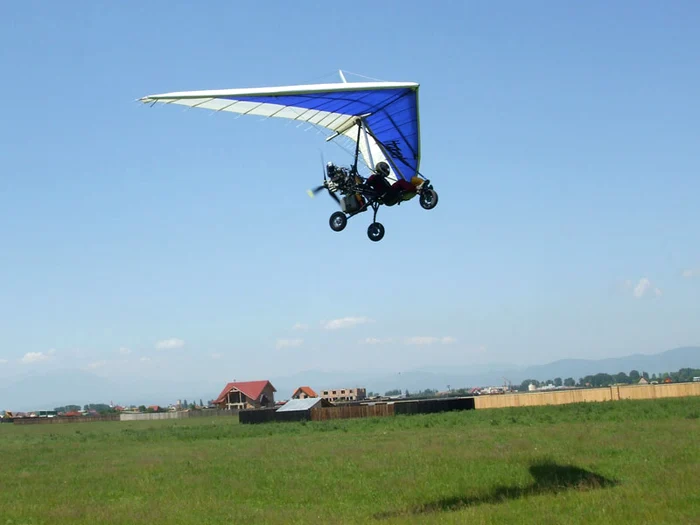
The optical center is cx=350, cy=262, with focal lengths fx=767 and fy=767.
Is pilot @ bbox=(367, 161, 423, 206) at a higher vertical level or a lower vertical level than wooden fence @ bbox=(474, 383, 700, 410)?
higher

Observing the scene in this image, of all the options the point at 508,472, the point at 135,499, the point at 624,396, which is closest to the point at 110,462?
the point at 135,499

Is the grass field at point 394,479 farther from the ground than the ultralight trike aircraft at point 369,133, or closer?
closer

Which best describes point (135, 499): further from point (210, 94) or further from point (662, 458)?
point (662, 458)

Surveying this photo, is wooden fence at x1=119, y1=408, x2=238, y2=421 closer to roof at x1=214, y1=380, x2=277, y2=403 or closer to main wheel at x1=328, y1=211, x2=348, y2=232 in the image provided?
roof at x1=214, y1=380, x2=277, y2=403

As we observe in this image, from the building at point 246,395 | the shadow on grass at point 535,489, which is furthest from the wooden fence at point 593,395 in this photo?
the building at point 246,395

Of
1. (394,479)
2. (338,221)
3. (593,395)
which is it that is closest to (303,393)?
(593,395)

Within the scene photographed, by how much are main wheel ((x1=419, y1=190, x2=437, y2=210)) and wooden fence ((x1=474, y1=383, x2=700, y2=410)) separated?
4909cm

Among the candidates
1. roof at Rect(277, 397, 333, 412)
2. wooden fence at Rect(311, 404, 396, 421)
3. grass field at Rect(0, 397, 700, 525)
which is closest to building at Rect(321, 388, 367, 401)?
roof at Rect(277, 397, 333, 412)

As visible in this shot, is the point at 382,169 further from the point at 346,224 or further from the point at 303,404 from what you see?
the point at 303,404

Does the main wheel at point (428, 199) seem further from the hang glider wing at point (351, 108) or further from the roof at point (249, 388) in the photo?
the roof at point (249, 388)

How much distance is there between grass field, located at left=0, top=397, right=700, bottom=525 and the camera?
69.2 ft

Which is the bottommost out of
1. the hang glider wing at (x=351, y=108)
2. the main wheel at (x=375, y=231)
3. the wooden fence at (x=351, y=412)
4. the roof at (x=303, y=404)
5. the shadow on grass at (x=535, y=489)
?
the shadow on grass at (x=535, y=489)

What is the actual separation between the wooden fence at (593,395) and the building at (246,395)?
3099 inches

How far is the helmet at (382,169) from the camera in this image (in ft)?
72.3
